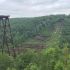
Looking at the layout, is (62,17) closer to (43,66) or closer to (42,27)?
(42,27)

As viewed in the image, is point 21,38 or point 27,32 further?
point 27,32

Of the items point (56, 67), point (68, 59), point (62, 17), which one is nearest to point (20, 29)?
point (62, 17)

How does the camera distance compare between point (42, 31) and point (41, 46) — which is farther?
point (42, 31)

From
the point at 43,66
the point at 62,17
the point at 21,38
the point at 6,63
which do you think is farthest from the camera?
the point at 62,17

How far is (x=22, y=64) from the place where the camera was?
3588cm

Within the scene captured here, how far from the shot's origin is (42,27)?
126625 mm

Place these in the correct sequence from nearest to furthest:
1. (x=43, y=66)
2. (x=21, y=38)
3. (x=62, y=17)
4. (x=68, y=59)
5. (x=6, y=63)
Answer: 1. (x=43, y=66)
2. (x=6, y=63)
3. (x=68, y=59)
4. (x=21, y=38)
5. (x=62, y=17)

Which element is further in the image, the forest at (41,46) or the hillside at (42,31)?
the hillside at (42,31)

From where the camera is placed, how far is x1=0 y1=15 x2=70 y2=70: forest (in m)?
34.6

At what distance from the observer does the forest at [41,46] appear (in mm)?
34562

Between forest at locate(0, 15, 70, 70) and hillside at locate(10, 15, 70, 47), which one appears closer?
forest at locate(0, 15, 70, 70)

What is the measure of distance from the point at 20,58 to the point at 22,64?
1.29 meters

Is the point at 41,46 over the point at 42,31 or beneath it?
beneath

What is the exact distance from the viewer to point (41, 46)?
81.8m
